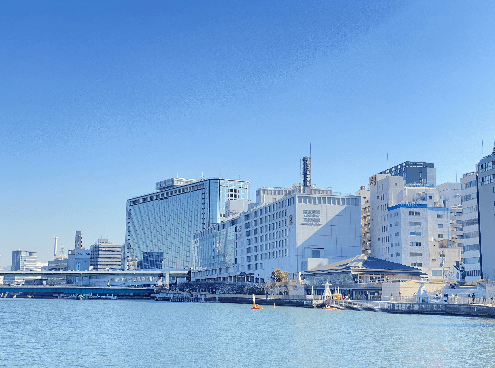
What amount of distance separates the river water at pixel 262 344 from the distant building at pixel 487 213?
51477 mm

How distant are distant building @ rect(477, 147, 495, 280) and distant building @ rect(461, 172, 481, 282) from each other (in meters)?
3.40

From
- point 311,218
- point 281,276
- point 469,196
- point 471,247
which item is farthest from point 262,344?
point 311,218

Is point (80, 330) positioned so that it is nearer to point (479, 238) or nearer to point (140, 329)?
point (140, 329)

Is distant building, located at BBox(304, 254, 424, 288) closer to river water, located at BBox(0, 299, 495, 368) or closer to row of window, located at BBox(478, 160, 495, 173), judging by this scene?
row of window, located at BBox(478, 160, 495, 173)

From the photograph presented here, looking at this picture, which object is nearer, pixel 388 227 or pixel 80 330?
pixel 80 330

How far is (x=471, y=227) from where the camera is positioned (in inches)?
5945

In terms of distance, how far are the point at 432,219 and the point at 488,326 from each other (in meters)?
105

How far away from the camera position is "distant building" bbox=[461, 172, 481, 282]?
149000mm

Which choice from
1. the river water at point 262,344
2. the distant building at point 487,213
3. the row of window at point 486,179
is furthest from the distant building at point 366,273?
the river water at point 262,344

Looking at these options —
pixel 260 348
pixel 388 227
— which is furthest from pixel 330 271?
pixel 260 348

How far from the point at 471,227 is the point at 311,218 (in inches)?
2085

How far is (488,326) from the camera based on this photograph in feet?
262

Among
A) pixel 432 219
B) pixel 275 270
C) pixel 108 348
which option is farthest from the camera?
pixel 275 270

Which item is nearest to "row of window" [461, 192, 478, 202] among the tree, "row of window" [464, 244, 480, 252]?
"row of window" [464, 244, 480, 252]
